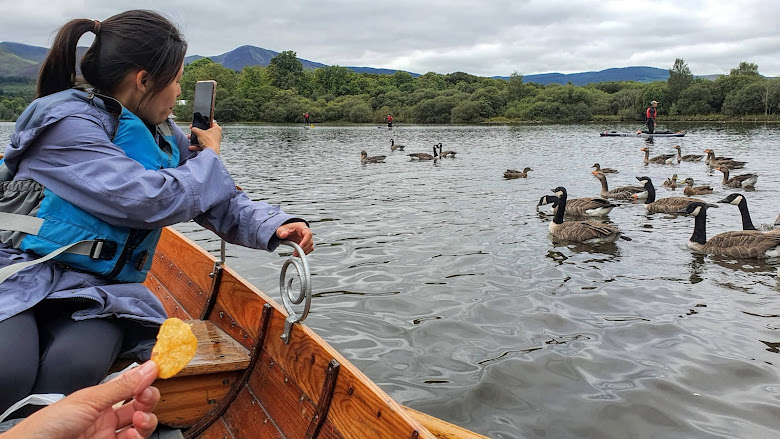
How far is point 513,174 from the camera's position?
19.5 m

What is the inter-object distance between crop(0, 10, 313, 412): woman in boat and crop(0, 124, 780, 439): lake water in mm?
2886

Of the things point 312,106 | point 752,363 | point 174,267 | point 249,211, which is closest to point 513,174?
point 752,363

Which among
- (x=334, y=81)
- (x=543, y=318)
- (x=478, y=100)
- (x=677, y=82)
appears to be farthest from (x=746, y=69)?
(x=543, y=318)

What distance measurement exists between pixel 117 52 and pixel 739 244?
9.56 metres

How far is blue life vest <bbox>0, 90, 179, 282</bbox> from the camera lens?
2.39 m

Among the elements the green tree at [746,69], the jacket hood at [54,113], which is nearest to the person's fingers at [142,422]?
the jacket hood at [54,113]

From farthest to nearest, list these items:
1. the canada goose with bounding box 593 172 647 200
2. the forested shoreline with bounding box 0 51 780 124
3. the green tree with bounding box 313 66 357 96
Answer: the green tree with bounding box 313 66 357 96, the forested shoreline with bounding box 0 51 780 124, the canada goose with bounding box 593 172 647 200

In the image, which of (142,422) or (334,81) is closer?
(142,422)

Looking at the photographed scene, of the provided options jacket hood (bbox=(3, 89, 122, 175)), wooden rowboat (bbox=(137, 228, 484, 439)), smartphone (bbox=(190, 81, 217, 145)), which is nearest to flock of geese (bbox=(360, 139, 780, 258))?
wooden rowboat (bbox=(137, 228, 484, 439))

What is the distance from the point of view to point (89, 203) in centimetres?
240

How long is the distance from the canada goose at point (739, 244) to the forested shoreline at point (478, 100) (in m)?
74.5

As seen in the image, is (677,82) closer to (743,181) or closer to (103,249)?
(743,181)

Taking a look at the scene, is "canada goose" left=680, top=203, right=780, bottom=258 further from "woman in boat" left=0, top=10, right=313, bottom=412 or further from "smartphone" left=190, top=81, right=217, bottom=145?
"woman in boat" left=0, top=10, right=313, bottom=412

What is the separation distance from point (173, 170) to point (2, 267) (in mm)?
757
